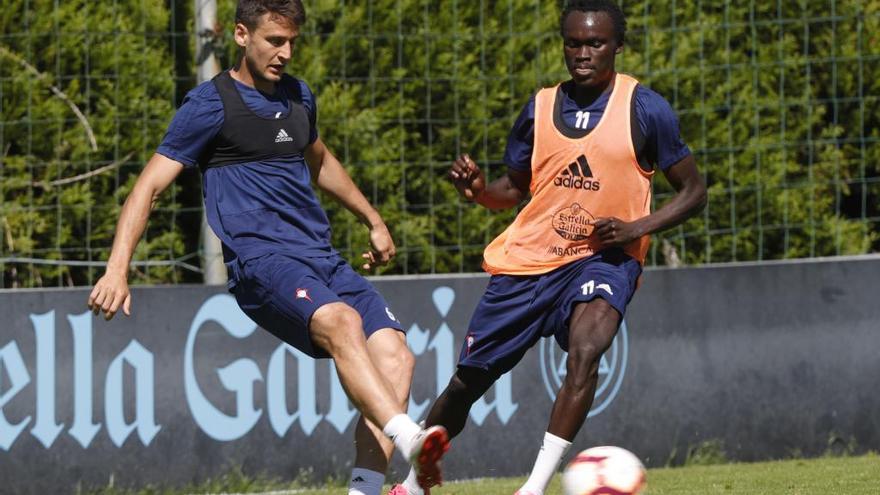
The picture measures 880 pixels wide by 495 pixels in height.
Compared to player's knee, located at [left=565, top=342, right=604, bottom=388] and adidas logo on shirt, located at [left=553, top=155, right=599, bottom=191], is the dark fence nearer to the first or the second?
adidas logo on shirt, located at [left=553, top=155, right=599, bottom=191]

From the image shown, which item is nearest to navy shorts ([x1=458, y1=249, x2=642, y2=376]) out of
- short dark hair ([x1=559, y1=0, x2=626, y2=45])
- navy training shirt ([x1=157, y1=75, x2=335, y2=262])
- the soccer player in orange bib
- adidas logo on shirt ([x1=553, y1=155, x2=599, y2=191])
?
the soccer player in orange bib

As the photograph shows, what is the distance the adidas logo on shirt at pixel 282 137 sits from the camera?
6.51 m

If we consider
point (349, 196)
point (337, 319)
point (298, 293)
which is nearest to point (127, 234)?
point (298, 293)

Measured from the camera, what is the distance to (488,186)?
23.9 feet

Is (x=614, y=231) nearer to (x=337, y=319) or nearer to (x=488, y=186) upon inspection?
(x=488, y=186)

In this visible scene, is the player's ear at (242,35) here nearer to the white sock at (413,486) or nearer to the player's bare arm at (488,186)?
the player's bare arm at (488,186)

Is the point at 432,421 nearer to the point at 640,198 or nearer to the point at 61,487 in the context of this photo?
the point at 640,198

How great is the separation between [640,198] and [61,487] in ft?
12.4

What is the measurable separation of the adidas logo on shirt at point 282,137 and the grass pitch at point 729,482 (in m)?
2.50

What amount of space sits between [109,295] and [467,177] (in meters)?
1.90

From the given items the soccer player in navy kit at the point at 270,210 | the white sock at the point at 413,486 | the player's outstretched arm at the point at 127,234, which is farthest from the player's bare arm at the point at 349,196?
the white sock at the point at 413,486

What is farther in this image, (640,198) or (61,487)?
(61,487)

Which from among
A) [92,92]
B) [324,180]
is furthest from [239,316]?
[324,180]

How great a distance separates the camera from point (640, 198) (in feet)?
22.3
